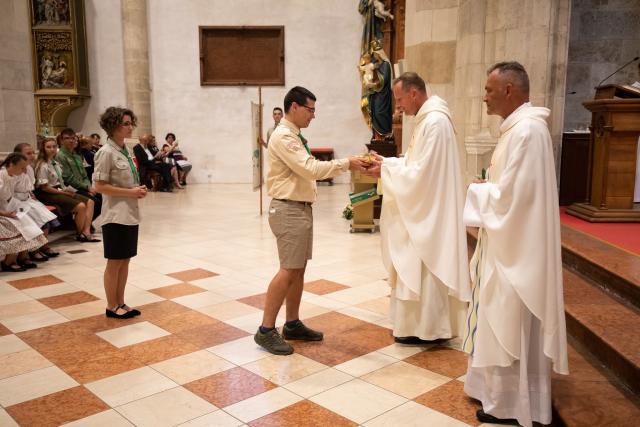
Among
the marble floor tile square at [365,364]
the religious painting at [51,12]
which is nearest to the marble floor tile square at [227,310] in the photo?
the marble floor tile square at [365,364]

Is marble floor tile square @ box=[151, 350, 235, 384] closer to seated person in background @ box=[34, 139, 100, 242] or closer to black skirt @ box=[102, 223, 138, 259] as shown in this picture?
black skirt @ box=[102, 223, 138, 259]

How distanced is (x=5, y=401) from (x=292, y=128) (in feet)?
7.21

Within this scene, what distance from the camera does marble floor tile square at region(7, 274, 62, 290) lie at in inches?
214

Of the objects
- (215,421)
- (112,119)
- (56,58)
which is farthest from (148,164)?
(215,421)

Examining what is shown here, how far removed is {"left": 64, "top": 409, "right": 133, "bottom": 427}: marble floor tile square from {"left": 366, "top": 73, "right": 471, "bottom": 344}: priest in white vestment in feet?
5.85

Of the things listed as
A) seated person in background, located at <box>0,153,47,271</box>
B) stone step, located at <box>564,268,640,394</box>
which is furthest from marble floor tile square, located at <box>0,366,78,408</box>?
stone step, located at <box>564,268,640,394</box>

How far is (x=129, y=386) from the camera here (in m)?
3.32

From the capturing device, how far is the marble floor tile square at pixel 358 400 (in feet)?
9.82

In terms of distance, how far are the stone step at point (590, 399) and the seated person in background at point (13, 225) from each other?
508 cm

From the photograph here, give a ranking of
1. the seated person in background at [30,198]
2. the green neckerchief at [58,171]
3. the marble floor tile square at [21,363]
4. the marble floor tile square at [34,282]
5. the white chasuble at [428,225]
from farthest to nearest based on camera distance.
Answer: the green neckerchief at [58,171], the seated person in background at [30,198], the marble floor tile square at [34,282], the white chasuble at [428,225], the marble floor tile square at [21,363]

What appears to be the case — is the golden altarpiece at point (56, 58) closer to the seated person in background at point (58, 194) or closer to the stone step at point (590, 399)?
the seated person in background at point (58, 194)

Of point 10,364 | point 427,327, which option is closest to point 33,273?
point 10,364

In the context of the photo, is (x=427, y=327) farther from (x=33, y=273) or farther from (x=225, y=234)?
(x=225, y=234)

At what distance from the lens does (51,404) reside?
3.11 meters
